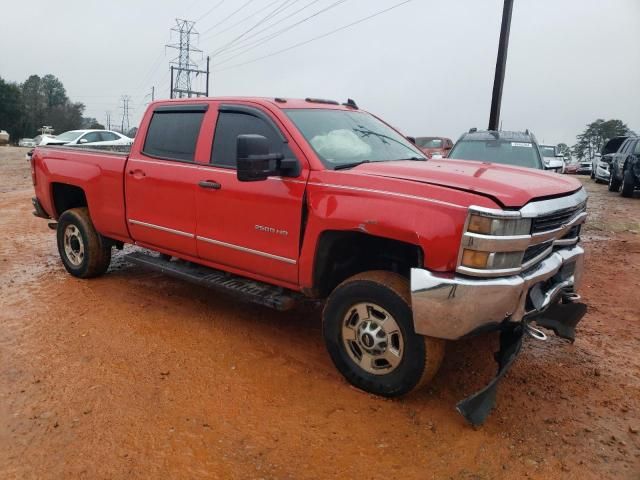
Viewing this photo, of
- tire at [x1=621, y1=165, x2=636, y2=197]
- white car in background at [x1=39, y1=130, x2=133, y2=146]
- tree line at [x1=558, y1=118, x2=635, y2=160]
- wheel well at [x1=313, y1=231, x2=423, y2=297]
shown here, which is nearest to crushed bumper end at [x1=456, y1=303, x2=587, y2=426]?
wheel well at [x1=313, y1=231, x2=423, y2=297]

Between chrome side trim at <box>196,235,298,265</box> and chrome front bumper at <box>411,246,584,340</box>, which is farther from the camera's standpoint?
chrome side trim at <box>196,235,298,265</box>

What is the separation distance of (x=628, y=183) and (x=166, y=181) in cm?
1354

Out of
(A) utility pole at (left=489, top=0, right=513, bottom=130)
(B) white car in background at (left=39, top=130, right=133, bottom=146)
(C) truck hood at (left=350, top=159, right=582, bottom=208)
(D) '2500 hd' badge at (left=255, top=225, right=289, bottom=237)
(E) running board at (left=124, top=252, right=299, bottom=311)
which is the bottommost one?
(E) running board at (left=124, top=252, right=299, bottom=311)

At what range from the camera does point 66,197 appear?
6227mm

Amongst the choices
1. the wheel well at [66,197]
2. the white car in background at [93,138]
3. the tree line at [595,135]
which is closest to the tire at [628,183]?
the wheel well at [66,197]

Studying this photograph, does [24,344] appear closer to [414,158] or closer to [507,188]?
[414,158]

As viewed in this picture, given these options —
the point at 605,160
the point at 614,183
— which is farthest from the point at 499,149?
the point at 605,160

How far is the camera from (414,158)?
14.5 ft

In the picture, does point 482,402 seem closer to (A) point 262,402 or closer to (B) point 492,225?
(B) point 492,225

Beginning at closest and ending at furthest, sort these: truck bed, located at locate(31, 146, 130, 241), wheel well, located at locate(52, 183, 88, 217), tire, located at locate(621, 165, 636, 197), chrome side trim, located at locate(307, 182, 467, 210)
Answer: chrome side trim, located at locate(307, 182, 467, 210), truck bed, located at locate(31, 146, 130, 241), wheel well, located at locate(52, 183, 88, 217), tire, located at locate(621, 165, 636, 197)

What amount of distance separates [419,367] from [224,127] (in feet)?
8.15

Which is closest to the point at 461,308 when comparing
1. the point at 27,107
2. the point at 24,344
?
the point at 24,344

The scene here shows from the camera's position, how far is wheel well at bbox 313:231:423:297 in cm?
362

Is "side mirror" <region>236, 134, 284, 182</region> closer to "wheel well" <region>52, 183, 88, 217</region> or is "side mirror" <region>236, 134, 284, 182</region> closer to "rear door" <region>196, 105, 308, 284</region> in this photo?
"rear door" <region>196, 105, 308, 284</region>
